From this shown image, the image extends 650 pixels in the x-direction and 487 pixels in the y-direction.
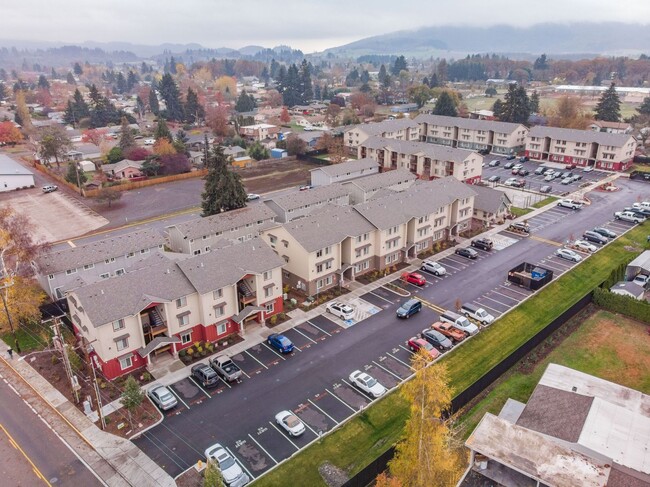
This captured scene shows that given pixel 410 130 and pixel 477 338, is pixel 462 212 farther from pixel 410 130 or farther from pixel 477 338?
pixel 410 130

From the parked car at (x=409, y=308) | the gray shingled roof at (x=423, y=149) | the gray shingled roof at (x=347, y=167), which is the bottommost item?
the parked car at (x=409, y=308)

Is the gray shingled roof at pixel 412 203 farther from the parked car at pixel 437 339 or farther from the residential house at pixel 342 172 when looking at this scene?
the residential house at pixel 342 172

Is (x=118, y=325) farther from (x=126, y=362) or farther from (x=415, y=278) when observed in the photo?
(x=415, y=278)

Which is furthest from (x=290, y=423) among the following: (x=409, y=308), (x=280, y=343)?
(x=409, y=308)

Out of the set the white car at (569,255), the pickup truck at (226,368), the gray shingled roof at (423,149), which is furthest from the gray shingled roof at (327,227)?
the gray shingled roof at (423,149)

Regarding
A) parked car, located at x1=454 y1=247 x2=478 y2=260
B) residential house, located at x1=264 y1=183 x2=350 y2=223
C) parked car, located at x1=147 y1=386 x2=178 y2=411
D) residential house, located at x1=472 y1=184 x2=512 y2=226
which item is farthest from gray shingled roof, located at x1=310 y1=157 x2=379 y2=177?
parked car, located at x1=147 y1=386 x2=178 y2=411

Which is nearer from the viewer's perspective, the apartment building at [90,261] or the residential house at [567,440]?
the residential house at [567,440]

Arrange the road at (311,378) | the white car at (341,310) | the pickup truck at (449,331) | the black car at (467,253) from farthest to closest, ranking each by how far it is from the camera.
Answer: the black car at (467,253) < the white car at (341,310) < the pickup truck at (449,331) < the road at (311,378)

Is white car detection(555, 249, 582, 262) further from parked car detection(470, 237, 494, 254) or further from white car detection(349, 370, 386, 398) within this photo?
white car detection(349, 370, 386, 398)
